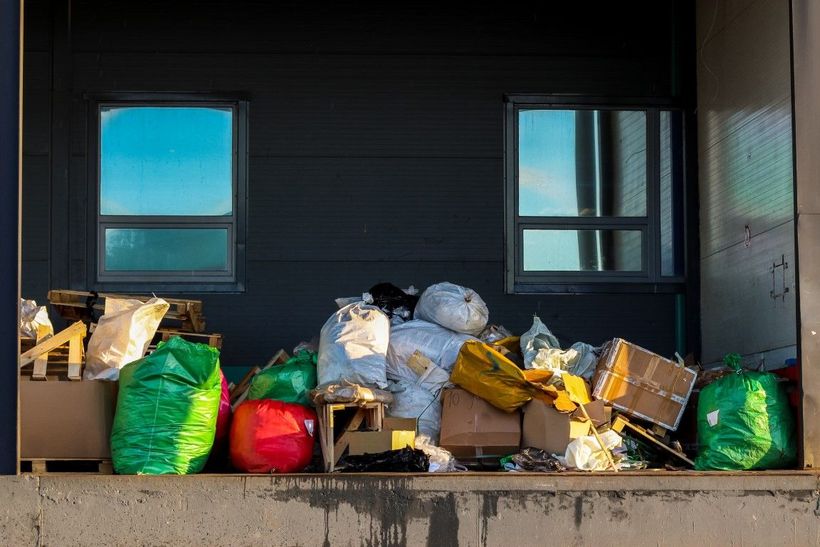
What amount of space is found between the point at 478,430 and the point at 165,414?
6.47ft

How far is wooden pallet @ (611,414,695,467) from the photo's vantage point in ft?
26.1

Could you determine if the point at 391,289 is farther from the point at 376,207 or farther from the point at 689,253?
the point at 689,253

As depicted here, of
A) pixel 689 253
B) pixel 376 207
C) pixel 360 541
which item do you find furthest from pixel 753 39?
pixel 360 541

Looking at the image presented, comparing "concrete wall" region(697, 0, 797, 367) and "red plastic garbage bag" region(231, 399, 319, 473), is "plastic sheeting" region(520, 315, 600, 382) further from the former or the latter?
"red plastic garbage bag" region(231, 399, 319, 473)

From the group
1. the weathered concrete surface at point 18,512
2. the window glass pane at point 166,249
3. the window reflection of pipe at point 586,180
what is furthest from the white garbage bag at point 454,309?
the weathered concrete surface at point 18,512

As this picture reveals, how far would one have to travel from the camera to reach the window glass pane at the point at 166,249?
9664 millimetres

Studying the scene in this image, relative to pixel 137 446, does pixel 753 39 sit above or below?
above

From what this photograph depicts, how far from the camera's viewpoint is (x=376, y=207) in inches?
383

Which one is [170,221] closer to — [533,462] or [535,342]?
[535,342]

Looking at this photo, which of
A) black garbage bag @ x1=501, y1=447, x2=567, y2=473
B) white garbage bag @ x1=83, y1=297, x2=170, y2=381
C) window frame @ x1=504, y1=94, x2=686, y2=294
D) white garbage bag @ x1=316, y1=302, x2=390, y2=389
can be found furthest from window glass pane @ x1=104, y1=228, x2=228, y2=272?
black garbage bag @ x1=501, y1=447, x2=567, y2=473

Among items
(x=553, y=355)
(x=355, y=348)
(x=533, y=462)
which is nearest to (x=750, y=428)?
(x=533, y=462)

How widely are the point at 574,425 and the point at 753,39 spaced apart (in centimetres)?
316

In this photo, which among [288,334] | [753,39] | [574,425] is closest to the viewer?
[574,425]

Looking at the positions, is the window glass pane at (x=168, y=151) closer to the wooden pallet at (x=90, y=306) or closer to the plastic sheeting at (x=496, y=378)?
the wooden pallet at (x=90, y=306)
